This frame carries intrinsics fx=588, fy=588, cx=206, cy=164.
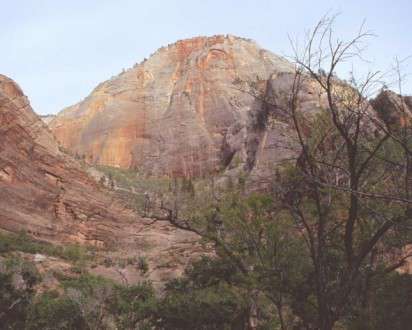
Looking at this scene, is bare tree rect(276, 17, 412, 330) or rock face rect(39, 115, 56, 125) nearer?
bare tree rect(276, 17, 412, 330)

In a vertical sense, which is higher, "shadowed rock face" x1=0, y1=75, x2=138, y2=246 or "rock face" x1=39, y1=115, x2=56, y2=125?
"rock face" x1=39, y1=115, x2=56, y2=125

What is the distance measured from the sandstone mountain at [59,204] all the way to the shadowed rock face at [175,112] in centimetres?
2146

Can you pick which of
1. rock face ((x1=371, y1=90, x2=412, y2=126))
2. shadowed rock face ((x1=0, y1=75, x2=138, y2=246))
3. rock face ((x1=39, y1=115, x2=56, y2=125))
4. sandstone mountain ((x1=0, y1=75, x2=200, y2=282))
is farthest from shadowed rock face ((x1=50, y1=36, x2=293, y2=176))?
rock face ((x1=371, y1=90, x2=412, y2=126))

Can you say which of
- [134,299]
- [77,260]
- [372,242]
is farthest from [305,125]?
[77,260]

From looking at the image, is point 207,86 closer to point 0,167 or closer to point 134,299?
point 0,167

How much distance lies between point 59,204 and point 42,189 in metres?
1.36

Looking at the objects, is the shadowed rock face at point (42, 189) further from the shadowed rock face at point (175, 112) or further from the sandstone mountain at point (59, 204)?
the shadowed rock face at point (175, 112)

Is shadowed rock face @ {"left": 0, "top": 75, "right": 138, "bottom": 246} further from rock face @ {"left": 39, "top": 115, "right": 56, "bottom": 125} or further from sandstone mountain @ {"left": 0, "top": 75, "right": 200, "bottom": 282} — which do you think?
rock face @ {"left": 39, "top": 115, "right": 56, "bottom": 125}

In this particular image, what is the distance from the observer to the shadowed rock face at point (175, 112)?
65188mm

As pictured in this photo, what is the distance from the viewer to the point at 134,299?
21.8m

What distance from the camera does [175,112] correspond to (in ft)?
233

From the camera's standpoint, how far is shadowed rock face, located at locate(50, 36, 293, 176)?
6519 centimetres

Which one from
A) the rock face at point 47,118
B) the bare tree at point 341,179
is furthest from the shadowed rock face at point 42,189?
the rock face at point 47,118

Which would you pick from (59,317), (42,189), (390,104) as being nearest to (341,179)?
(390,104)
